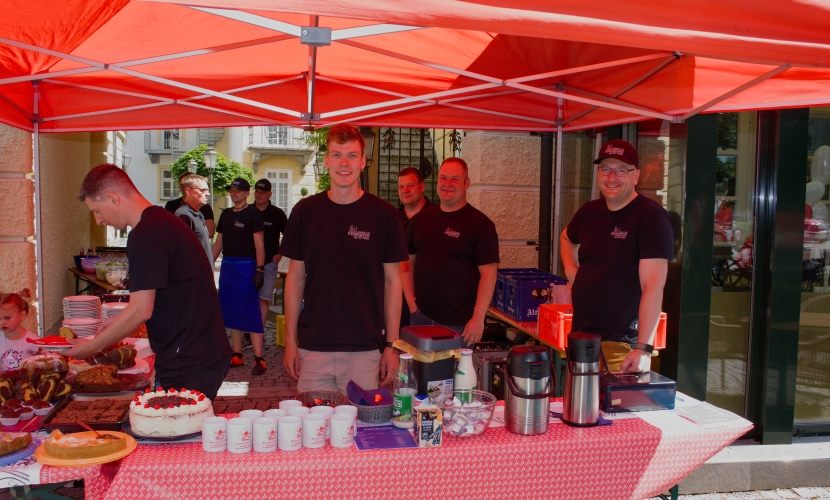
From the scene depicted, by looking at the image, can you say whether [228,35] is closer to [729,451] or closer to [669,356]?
[669,356]

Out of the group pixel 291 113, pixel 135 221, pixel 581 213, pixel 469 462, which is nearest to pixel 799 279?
pixel 581 213

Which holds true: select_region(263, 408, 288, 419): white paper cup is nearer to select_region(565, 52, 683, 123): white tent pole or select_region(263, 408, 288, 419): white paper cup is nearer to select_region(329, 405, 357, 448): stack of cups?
select_region(329, 405, 357, 448): stack of cups

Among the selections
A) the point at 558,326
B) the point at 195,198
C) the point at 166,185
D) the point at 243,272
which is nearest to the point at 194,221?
the point at 195,198

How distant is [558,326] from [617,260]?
2.82ft

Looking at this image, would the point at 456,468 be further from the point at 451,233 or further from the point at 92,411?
the point at 451,233

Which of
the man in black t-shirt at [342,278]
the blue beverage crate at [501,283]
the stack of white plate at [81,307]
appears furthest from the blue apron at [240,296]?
the man in black t-shirt at [342,278]

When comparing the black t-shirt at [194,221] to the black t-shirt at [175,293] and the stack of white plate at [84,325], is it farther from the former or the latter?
the black t-shirt at [175,293]

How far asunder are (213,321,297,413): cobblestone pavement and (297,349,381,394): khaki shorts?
96.2 inches

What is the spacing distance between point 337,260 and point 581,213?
1.50 metres

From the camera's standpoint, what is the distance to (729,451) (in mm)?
4703

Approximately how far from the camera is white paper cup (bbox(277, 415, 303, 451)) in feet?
8.04

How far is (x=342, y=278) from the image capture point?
3318mm

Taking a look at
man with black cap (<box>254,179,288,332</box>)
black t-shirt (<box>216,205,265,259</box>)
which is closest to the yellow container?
man with black cap (<box>254,179,288,332</box>)

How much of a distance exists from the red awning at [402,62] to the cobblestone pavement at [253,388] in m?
2.55
